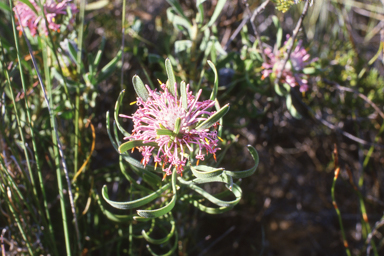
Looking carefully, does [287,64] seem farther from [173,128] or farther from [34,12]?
[34,12]

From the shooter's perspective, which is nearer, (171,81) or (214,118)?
(214,118)

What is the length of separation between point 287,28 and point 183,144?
1.80 meters

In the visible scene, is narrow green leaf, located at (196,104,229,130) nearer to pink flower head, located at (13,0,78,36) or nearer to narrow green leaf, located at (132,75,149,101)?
narrow green leaf, located at (132,75,149,101)

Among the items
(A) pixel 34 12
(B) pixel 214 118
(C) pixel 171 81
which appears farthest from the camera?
(A) pixel 34 12

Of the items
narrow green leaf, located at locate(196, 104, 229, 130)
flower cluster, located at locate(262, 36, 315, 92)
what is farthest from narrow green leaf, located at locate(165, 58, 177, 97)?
flower cluster, located at locate(262, 36, 315, 92)

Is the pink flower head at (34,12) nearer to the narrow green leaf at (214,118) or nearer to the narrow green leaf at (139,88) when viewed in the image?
the narrow green leaf at (139,88)

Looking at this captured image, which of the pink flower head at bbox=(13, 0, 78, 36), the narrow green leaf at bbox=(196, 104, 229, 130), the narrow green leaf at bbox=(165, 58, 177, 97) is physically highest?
the pink flower head at bbox=(13, 0, 78, 36)

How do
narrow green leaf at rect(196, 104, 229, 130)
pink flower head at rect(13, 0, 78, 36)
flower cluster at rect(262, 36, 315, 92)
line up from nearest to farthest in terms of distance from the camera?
narrow green leaf at rect(196, 104, 229, 130) → pink flower head at rect(13, 0, 78, 36) → flower cluster at rect(262, 36, 315, 92)

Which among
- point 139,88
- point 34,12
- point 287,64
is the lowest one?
point 287,64

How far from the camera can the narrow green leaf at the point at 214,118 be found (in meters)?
0.74

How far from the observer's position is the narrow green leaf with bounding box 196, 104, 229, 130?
0.74m

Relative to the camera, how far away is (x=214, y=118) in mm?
761

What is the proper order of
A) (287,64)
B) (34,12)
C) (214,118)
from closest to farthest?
(214,118) < (34,12) < (287,64)

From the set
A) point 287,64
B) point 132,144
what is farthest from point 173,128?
point 287,64
